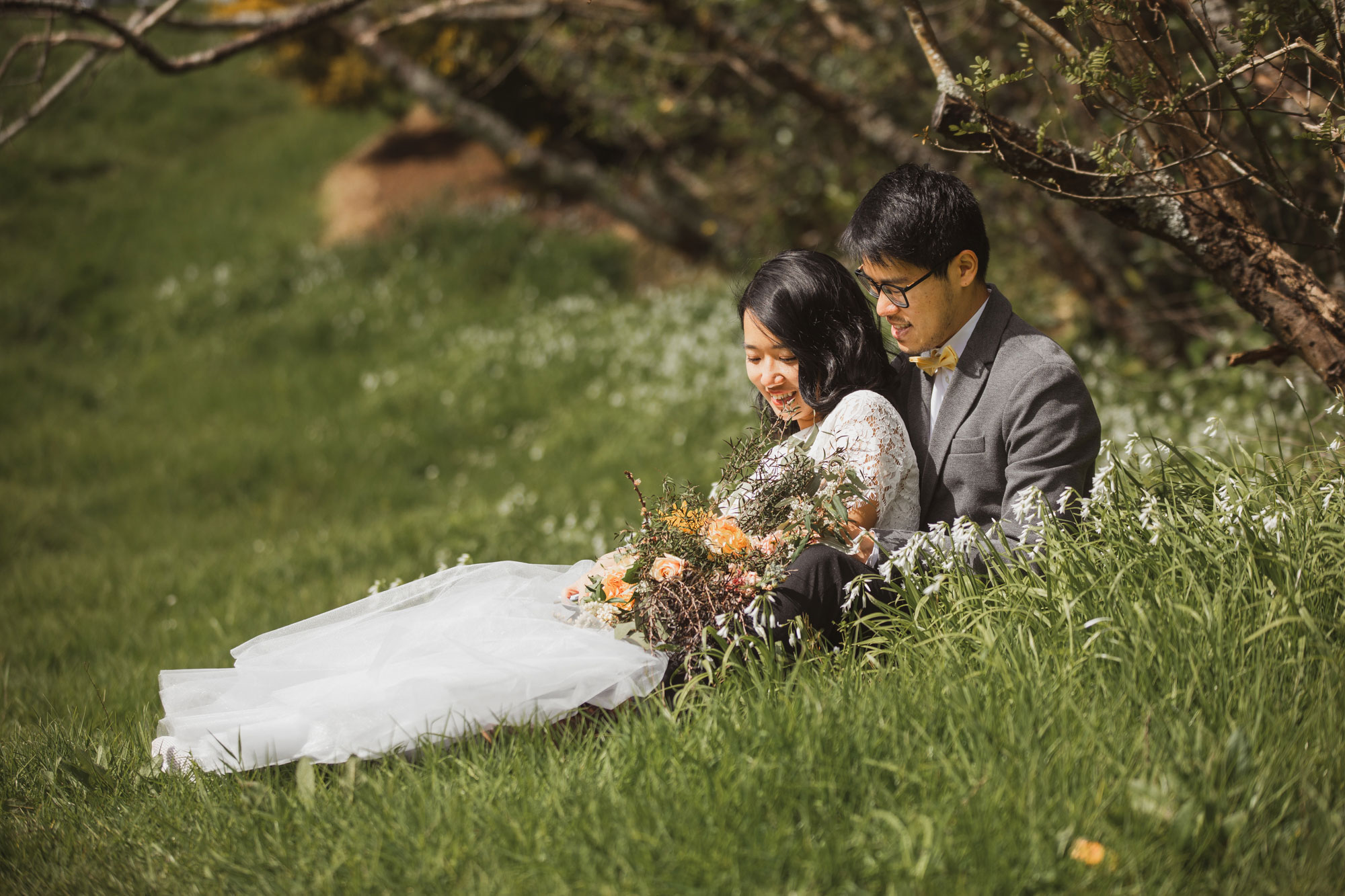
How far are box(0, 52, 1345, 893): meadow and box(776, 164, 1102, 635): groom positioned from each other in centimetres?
17

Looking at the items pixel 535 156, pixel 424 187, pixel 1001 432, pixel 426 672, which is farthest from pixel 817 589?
pixel 424 187

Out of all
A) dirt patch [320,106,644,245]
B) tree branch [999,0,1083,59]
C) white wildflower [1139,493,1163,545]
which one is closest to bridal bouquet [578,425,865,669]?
white wildflower [1139,493,1163,545]

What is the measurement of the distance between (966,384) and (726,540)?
91 cm

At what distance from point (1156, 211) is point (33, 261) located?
15.4 m

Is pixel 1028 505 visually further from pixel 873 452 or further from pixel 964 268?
pixel 964 268

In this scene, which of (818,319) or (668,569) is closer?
(668,569)

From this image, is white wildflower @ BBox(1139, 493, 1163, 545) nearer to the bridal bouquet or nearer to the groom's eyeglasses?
the bridal bouquet

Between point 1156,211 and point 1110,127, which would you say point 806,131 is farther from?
point 1156,211

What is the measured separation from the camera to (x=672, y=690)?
2.76 metres

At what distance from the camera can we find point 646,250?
39.3ft

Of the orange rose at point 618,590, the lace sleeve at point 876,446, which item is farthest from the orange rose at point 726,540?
the lace sleeve at point 876,446

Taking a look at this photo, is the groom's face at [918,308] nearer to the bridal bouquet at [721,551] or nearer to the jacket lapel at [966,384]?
the jacket lapel at [966,384]

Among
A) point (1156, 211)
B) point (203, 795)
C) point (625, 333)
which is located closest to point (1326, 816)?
point (1156, 211)

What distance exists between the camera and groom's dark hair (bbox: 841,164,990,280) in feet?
9.14
